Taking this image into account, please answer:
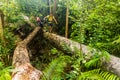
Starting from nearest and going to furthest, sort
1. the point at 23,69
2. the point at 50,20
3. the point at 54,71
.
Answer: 1. the point at 54,71
2. the point at 23,69
3. the point at 50,20

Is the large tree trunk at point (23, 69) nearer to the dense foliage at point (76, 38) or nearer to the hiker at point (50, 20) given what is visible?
the dense foliage at point (76, 38)

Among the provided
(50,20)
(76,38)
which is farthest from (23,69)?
(50,20)

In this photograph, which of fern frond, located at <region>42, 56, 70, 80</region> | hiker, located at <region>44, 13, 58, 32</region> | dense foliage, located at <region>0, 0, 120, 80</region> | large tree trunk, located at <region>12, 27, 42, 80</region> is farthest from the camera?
hiker, located at <region>44, 13, 58, 32</region>

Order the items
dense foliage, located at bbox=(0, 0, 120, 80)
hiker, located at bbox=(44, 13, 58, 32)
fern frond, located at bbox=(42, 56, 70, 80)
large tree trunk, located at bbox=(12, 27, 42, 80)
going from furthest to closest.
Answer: hiker, located at bbox=(44, 13, 58, 32)
dense foliage, located at bbox=(0, 0, 120, 80)
fern frond, located at bbox=(42, 56, 70, 80)
large tree trunk, located at bbox=(12, 27, 42, 80)

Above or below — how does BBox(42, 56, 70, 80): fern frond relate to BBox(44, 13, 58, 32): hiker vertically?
below

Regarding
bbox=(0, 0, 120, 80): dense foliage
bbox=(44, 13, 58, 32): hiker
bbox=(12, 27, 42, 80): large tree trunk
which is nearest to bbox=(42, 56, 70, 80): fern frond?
bbox=(0, 0, 120, 80): dense foliage

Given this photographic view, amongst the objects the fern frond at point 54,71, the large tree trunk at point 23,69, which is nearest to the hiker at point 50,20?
the large tree trunk at point 23,69

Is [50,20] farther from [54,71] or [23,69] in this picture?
[54,71]

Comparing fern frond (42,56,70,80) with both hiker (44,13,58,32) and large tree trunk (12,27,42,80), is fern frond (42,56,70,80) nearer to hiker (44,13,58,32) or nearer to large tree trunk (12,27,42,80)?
large tree trunk (12,27,42,80)

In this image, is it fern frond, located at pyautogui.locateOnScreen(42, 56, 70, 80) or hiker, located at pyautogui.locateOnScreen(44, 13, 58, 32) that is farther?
hiker, located at pyautogui.locateOnScreen(44, 13, 58, 32)

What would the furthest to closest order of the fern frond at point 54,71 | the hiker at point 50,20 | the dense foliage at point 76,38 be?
1. the hiker at point 50,20
2. the dense foliage at point 76,38
3. the fern frond at point 54,71

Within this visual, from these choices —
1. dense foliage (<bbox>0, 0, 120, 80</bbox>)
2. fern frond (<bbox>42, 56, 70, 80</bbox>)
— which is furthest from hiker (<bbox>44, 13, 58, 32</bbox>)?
Result: fern frond (<bbox>42, 56, 70, 80</bbox>)

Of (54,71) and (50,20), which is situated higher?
(50,20)

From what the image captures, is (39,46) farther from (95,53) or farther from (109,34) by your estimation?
(95,53)
